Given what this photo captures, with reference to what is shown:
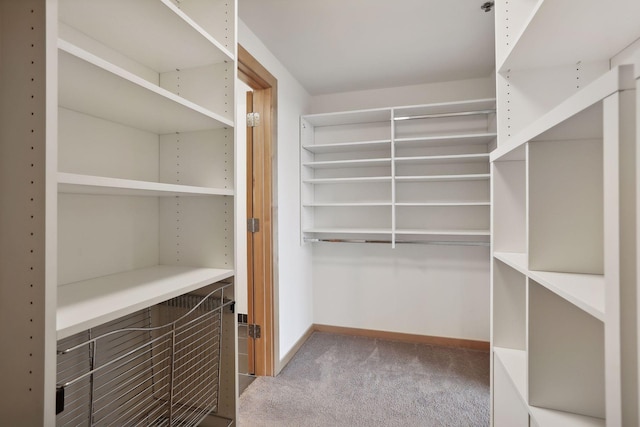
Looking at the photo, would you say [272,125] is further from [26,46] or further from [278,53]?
[26,46]

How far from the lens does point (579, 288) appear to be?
0.68 m

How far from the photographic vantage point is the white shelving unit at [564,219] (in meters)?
0.50

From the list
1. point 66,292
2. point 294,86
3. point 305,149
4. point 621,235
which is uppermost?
point 294,86

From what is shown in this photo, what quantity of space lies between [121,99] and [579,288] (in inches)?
53.1

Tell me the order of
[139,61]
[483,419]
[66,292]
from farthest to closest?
[483,419], [139,61], [66,292]

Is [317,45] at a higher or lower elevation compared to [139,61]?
higher

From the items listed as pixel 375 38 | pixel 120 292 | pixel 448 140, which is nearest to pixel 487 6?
pixel 375 38

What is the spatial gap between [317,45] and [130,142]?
1448 millimetres

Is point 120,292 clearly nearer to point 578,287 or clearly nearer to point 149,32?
point 149,32

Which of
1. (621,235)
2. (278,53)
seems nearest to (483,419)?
(621,235)

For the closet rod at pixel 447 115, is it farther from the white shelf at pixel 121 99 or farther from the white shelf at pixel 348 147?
the white shelf at pixel 121 99

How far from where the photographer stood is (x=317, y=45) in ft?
7.04

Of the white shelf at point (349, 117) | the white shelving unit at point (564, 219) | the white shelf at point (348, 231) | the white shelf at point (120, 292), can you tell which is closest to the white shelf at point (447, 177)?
the white shelf at point (348, 231)

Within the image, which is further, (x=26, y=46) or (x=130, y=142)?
(x=130, y=142)
